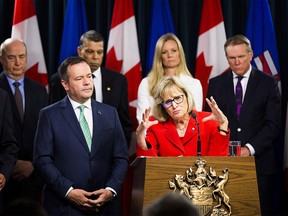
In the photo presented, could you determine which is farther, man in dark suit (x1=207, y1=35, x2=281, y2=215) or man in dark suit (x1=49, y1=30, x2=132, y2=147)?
man in dark suit (x1=49, y1=30, x2=132, y2=147)

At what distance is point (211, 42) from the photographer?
22.9 ft

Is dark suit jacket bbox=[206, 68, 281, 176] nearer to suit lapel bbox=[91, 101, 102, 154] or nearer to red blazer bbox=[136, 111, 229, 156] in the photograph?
red blazer bbox=[136, 111, 229, 156]

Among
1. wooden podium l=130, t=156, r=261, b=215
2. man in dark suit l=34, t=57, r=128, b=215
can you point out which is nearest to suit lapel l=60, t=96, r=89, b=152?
man in dark suit l=34, t=57, r=128, b=215

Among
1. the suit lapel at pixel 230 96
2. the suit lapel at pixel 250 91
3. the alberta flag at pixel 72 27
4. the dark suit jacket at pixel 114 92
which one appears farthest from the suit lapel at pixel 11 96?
the suit lapel at pixel 250 91

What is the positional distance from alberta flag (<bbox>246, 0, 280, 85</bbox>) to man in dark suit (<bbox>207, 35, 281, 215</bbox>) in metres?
0.88

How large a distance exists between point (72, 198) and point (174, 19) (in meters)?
3.51

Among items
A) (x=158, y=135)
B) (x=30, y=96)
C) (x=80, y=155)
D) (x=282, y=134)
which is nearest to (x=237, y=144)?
(x=158, y=135)

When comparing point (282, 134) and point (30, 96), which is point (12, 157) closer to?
point (30, 96)

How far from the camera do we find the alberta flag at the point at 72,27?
686 cm

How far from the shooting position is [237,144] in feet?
13.6

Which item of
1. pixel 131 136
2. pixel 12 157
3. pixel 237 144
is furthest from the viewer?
pixel 131 136

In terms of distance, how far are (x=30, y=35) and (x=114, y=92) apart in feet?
5.10

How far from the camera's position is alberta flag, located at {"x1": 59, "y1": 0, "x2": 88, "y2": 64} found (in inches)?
270

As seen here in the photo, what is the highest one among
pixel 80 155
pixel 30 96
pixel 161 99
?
pixel 30 96
